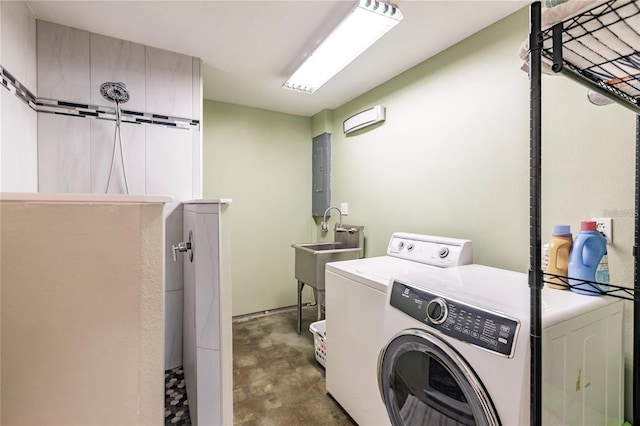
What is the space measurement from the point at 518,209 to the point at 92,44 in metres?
2.80

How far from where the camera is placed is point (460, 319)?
0.96m

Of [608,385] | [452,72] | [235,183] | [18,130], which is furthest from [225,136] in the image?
[608,385]

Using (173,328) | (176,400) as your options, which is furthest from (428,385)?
(173,328)

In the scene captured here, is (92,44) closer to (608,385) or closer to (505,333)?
(505,333)

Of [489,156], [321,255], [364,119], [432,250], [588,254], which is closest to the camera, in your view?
[588,254]

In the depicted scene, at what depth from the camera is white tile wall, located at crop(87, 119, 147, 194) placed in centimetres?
188

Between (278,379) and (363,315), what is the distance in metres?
1.02

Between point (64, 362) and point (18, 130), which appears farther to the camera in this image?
point (18, 130)

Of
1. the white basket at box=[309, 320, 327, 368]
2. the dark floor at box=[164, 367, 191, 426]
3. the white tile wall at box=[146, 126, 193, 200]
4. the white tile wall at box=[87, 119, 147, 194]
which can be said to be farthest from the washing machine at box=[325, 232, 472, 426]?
the white tile wall at box=[87, 119, 147, 194]

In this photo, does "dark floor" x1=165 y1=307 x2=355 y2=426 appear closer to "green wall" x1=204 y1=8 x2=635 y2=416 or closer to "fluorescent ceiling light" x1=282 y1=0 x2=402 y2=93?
"green wall" x1=204 y1=8 x2=635 y2=416

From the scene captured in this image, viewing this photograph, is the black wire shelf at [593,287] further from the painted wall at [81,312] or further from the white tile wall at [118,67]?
the white tile wall at [118,67]

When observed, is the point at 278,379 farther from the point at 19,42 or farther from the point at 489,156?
the point at 19,42

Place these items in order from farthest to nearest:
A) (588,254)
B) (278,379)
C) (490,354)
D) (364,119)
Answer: (364,119) < (278,379) < (588,254) < (490,354)

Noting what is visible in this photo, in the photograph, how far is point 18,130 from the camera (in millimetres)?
1487
